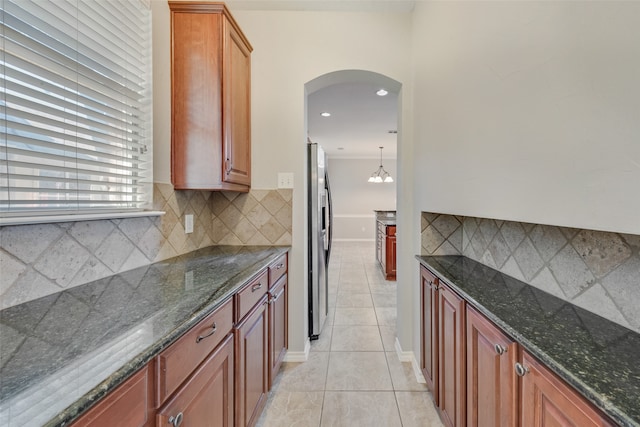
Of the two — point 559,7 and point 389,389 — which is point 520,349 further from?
point 389,389

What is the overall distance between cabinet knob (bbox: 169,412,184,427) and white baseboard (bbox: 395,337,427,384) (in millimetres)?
1653

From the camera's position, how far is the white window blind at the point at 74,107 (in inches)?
33.9

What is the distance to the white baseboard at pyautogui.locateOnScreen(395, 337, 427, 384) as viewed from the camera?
193 cm

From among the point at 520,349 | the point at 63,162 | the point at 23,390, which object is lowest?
the point at 520,349

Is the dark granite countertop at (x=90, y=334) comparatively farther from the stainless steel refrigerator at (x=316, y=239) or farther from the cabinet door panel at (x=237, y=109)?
the stainless steel refrigerator at (x=316, y=239)

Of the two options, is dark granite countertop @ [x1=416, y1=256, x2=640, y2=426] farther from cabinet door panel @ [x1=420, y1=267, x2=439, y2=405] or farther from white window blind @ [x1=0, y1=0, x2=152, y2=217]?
white window blind @ [x1=0, y1=0, x2=152, y2=217]

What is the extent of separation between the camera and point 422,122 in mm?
1919

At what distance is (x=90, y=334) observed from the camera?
0.70 metres

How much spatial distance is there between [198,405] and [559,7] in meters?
1.66

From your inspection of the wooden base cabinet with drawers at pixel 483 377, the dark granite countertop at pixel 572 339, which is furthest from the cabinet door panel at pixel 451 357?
the dark granite countertop at pixel 572 339

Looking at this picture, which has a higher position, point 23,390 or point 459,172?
point 459,172

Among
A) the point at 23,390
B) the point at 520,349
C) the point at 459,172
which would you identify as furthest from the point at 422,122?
the point at 23,390

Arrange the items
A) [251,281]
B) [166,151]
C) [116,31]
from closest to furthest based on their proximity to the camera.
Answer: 1. [116,31]
2. [251,281]
3. [166,151]

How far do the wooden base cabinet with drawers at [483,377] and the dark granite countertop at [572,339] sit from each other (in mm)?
47
